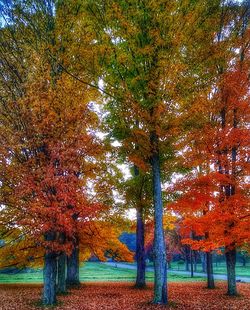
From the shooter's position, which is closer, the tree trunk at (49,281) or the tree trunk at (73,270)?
the tree trunk at (49,281)

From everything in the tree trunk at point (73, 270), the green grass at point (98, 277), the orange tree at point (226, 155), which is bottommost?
the green grass at point (98, 277)

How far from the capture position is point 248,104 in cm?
1414

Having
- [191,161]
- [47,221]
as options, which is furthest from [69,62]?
[191,161]

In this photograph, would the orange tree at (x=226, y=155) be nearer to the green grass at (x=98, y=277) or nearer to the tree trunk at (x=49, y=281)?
the tree trunk at (x=49, y=281)

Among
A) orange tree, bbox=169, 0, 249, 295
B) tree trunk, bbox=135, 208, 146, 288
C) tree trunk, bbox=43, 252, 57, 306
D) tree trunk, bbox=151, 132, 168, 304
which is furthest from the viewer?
tree trunk, bbox=135, 208, 146, 288

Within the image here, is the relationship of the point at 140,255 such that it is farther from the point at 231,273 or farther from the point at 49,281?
the point at 49,281

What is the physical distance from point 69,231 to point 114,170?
8909 millimetres

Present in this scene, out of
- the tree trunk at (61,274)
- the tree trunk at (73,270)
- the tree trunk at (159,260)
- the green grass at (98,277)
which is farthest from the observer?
the green grass at (98,277)

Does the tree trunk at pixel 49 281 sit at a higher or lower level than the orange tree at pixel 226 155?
lower

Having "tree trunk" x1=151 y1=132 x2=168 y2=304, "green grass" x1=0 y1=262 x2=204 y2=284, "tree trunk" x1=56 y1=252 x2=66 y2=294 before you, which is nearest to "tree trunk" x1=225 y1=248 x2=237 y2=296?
"tree trunk" x1=151 y1=132 x2=168 y2=304

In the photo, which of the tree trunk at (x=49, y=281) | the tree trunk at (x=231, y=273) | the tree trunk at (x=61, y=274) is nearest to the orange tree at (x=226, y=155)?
the tree trunk at (x=231, y=273)

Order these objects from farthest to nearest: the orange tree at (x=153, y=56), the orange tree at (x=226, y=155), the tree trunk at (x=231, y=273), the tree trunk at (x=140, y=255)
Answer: the tree trunk at (x=140, y=255) → the tree trunk at (x=231, y=273) → the orange tree at (x=226, y=155) → the orange tree at (x=153, y=56)

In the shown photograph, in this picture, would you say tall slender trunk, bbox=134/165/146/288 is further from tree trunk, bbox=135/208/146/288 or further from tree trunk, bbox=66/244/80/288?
tree trunk, bbox=66/244/80/288

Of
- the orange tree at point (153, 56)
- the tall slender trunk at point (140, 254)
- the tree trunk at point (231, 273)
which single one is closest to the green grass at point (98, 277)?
the tall slender trunk at point (140, 254)
